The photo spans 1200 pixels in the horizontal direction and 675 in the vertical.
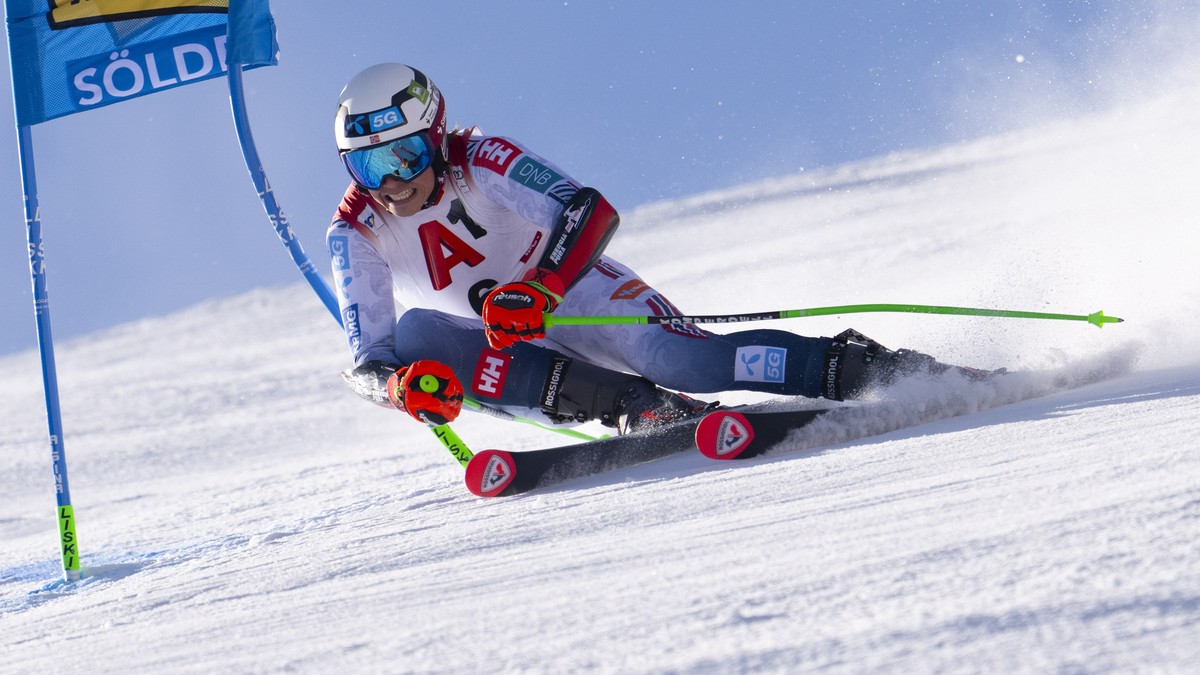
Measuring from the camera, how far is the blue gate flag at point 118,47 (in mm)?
4078

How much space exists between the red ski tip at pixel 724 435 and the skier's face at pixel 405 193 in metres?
1.21

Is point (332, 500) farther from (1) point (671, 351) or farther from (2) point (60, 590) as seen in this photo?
(1) point (671, 351)

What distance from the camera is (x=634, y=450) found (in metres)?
3.24

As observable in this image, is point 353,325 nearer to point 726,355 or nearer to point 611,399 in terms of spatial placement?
point 611,399

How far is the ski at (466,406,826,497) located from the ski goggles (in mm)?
918

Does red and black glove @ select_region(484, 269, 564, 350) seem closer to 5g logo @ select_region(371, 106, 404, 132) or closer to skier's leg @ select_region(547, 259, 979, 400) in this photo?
skier's leg @ select_region(547, 259, 979, 400)

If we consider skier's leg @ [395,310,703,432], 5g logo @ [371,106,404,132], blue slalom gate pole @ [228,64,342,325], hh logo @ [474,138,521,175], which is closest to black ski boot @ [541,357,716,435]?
skier's leg @ [395,310,703,432]

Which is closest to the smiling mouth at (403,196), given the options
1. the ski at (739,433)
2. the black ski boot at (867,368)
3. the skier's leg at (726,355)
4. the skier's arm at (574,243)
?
the skier's arm at (574,243)

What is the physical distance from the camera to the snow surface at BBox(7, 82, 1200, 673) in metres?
1.40

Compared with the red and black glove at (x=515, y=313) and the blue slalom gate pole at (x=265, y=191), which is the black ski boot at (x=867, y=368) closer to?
the red and black glove at (x=515, y=313)

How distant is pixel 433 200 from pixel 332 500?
4.06 feet

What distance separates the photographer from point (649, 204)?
16531 millimetres

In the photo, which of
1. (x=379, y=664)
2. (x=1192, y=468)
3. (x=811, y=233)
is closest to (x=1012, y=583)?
(x=1192, y=468)

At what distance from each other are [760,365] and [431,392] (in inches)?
36.3
